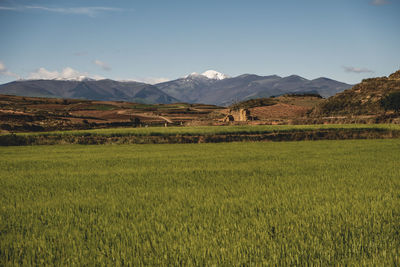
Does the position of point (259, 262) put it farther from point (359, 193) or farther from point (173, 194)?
point (359, 193)

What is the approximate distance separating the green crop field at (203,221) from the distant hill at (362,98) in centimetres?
5037

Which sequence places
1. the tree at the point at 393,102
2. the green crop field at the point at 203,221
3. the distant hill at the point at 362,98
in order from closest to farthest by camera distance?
Answer: the green crop field at the point at 203,221 < the tree at the point at 393,102 < the distant hill at the point at 362,98

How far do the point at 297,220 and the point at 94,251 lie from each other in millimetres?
3555

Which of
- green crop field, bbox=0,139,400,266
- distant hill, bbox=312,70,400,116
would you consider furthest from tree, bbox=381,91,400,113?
green crop field, bbox=0,139,400,266

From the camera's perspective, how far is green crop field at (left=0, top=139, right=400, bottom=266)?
12.6 feet

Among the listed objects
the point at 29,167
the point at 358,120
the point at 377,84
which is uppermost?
the point at 377,84

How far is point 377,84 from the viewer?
5794 cm

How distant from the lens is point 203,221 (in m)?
5.14

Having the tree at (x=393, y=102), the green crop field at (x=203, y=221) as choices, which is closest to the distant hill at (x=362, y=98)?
the tree at (x=393, y=102)

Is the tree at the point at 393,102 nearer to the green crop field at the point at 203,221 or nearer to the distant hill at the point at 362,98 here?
the distant hill at the point at 362,98

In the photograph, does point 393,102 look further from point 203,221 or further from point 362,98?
point 203,221

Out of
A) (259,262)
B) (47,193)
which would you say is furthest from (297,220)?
(47,193)

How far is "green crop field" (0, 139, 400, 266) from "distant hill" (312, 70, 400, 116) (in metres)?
50.4

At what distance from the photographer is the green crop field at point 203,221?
12.6 ft
